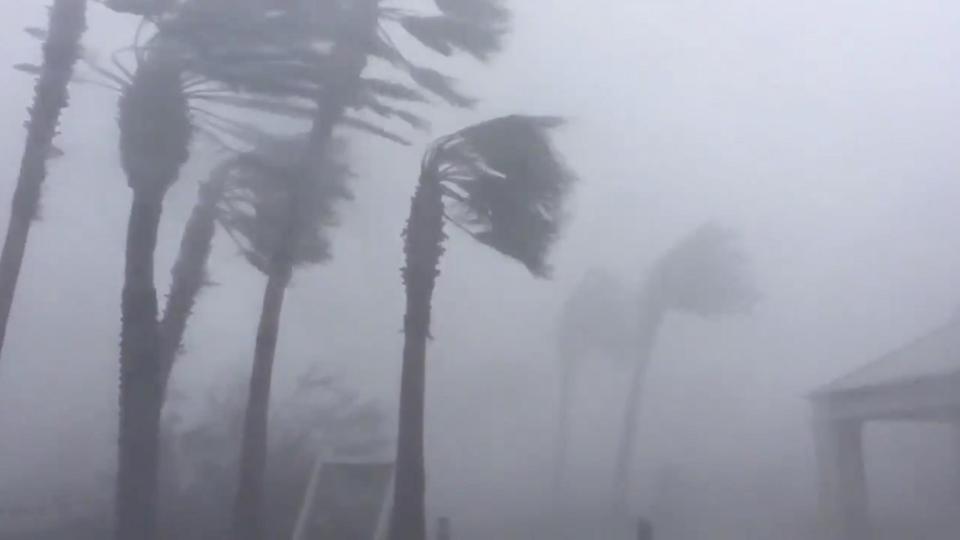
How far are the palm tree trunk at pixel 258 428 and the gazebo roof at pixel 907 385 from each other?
855cm

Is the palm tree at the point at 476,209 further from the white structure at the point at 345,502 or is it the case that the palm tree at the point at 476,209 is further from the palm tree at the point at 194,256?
the palm tree at the point at 194,256

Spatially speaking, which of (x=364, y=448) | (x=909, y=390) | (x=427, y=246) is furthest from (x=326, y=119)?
(x=909, y=390)

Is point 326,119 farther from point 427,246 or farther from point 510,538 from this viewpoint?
point 510,538

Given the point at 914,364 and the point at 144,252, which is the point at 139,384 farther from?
the point at 914,364

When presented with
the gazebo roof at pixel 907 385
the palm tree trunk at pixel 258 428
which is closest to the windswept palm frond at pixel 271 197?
the palm tree trunk at pixel 258 428

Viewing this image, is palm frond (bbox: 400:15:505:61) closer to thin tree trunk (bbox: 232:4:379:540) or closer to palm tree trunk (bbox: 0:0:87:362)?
thin tree trunk (bbox: 232:4:379:540)

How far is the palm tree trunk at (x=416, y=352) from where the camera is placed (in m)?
11.4

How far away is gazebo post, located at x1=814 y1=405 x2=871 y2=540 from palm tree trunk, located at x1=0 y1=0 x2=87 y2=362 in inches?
445

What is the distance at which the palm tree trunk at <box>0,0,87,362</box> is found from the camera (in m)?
12.7

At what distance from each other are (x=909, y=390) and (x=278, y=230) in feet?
28.8

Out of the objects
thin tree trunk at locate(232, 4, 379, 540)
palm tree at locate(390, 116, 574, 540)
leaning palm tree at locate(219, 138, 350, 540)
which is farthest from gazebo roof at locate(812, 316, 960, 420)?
thin tree trunk at locate(232, 4, 379, 540)

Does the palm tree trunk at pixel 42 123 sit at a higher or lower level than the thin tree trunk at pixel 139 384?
higher

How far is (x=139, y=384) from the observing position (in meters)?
11.9

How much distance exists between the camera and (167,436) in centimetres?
1552
